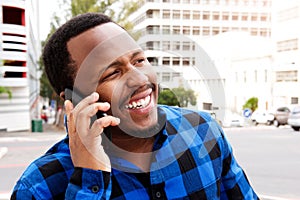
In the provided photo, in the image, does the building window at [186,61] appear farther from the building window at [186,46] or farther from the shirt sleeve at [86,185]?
the shirt sleeve at [86,185]

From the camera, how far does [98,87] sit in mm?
903

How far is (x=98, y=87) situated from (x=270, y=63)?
1108 inches

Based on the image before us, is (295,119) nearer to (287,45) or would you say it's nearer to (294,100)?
(294,100)

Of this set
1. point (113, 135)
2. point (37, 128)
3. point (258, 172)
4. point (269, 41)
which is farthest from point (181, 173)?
point (269, 41)

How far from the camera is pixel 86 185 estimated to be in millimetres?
868

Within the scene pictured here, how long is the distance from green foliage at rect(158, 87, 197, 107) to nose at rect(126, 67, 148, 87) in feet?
0.40

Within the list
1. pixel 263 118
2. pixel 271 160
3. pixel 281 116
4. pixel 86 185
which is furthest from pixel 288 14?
pixel 86 185

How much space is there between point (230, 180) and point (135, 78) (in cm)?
46

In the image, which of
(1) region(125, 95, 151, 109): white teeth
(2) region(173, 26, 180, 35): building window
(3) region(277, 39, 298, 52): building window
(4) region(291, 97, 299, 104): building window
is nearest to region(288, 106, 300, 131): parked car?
(4) region(291, 97, 299, 104): building window

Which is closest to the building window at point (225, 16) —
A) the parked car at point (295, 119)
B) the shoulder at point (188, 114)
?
the parked car at point (295, 119)

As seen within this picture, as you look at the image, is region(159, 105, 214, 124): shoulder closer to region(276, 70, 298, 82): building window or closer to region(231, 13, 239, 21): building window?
region(276, 70, 298, 82): building window

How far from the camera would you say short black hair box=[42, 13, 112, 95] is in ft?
3.11

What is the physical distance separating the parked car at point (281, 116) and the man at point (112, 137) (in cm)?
1768

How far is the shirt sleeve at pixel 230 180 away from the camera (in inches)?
46.4
